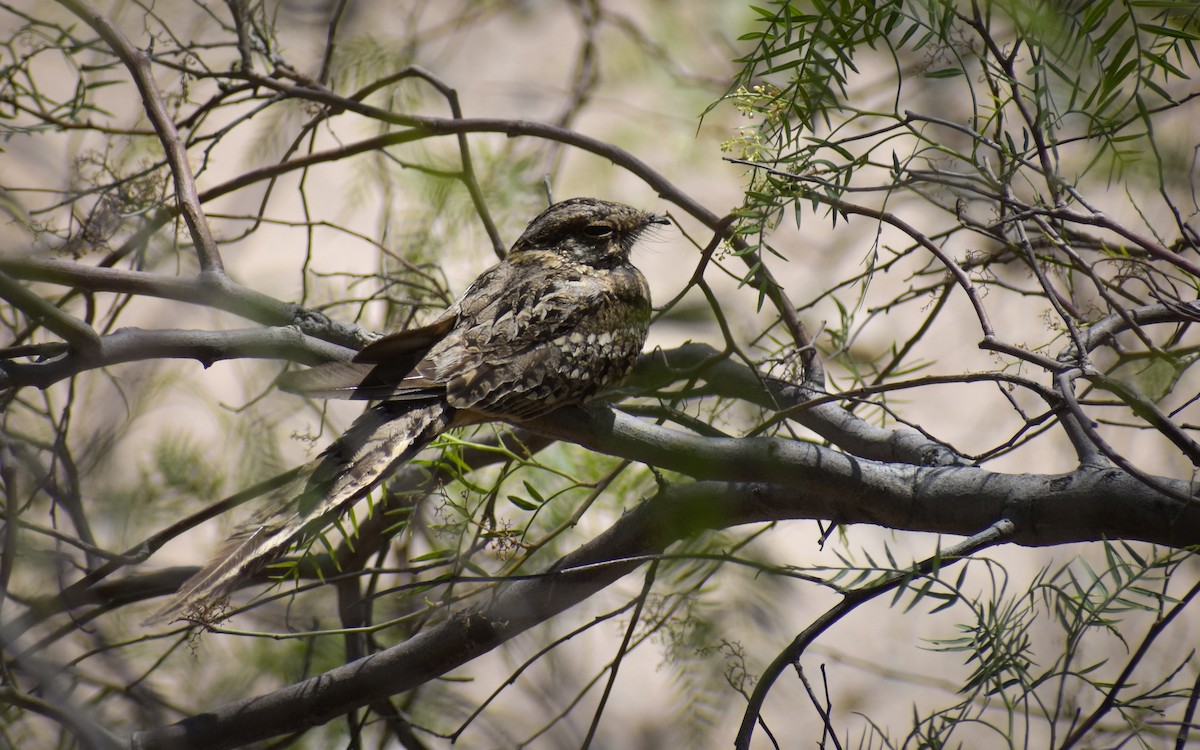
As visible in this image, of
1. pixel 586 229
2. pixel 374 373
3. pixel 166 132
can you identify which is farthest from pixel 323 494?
pixel 586 229

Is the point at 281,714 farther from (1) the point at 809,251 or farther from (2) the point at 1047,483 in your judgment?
(1) the point at 809,251

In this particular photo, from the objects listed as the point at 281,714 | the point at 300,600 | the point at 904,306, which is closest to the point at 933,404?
the point at 904,306

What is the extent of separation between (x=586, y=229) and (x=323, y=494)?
3.30 ft

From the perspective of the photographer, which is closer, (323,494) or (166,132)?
(323,494)

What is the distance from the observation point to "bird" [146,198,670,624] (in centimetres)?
146

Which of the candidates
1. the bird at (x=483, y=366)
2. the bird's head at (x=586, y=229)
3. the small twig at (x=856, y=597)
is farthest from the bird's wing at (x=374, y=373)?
the small twig at (x=856, y=597)

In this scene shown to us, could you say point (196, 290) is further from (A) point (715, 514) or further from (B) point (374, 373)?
(A) point (715, 514)

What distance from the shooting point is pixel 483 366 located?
5.82 ft

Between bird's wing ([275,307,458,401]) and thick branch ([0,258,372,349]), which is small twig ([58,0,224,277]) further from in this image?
bird's wing ([275,307,458,401])

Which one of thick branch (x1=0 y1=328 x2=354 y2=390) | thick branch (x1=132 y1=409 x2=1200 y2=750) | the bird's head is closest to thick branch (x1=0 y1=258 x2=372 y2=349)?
thick branch (x1=0 y1=328 x2=354 y2=390)

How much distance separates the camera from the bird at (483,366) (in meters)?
1.46

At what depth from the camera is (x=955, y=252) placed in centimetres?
408

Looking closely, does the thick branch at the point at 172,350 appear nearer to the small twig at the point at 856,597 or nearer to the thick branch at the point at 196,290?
the thick branch at the point at 196,290

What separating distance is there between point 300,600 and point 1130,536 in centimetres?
234
